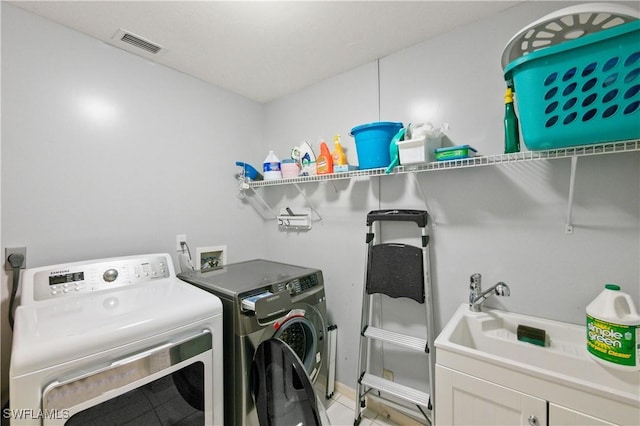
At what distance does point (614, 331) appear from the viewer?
3.49 feet

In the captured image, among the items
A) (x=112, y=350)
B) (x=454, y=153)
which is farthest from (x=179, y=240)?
(x=454, y=153)

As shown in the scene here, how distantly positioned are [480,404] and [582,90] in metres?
1.30

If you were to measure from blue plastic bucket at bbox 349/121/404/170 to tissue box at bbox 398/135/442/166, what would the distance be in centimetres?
18

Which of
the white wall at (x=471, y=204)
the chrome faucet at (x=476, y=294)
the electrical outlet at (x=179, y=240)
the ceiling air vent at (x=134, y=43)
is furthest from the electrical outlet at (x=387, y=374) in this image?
the ceiling air vent at (x=134, y=43)

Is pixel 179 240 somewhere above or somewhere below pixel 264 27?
below

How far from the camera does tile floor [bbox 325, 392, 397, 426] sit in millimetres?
1868

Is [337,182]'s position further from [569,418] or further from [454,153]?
[569,418]

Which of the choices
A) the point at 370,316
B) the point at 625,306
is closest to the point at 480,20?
the point at 625,306

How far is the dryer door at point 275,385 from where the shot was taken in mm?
1388

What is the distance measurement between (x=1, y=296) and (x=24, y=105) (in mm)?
1026

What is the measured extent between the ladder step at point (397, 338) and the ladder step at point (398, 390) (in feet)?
0.87

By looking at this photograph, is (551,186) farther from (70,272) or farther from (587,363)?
(70,272)

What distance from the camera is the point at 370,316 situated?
203 centimetres

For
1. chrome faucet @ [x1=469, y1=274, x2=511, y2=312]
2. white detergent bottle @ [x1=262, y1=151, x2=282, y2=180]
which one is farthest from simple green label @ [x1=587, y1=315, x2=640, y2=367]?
white detergent bottle @ [x1=262, y1=151, x2=282, y2=180]
